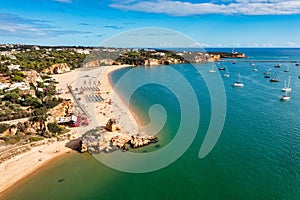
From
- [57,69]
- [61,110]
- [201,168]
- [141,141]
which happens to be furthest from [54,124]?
[57,69]

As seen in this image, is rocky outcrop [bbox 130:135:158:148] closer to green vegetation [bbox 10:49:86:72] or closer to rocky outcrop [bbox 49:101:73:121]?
rocky outcrop [bbox 49:101:73:121]

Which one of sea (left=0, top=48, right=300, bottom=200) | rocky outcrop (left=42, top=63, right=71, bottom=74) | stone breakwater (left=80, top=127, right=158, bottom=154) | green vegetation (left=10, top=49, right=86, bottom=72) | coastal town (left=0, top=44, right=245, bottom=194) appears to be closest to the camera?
sea (left=0, top=48, right=300, bottom=200)

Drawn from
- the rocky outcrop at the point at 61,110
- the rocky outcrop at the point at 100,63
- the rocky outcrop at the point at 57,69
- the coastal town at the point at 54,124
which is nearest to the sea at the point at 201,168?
the coastal town at the point at 54,124

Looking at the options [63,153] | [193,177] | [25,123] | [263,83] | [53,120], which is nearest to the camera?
[193,177]

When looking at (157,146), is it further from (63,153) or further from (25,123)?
(25,123)

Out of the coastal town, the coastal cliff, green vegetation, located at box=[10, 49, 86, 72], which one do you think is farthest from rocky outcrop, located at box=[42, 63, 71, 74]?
the coastal cliff

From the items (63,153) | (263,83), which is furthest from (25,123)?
(263,83)

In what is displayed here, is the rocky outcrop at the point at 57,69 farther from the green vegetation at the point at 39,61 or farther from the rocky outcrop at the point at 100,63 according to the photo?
the rocky outcrop at the point at 100,63

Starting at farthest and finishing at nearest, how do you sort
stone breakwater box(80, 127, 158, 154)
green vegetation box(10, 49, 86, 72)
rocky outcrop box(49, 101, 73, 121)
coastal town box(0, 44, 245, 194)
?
green vegetation box(10, 49, 86, 72), rocky outcrop box(49, 101, 73, 121), stone breakwater box(80, 127, 158, 154), coastal town box(0, 44, 245, 194)
